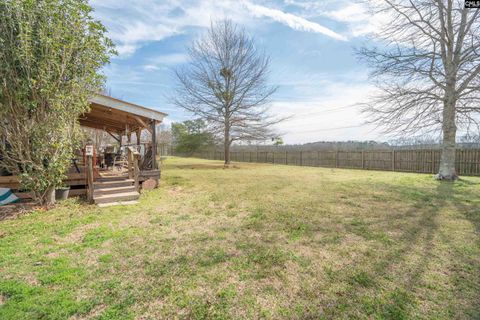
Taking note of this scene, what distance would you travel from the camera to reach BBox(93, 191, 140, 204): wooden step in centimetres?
572

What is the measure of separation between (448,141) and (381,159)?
5.22 m

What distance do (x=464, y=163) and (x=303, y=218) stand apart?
11.3 m

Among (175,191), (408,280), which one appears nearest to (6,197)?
(175,191)

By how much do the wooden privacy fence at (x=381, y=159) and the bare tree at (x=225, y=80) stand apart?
16.0ft

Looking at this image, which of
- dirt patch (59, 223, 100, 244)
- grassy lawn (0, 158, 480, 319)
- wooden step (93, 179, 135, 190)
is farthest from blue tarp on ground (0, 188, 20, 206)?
dirt patch (59, 223, 100, 244)

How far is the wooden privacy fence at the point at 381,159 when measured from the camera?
10.7m

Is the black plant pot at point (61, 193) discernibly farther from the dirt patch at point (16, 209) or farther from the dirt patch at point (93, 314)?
the dirt patch at point (93, 314)

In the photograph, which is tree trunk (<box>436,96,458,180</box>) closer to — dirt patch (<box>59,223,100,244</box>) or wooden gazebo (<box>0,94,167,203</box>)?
wooden gazebo (<box>0,94,167,203</box>)

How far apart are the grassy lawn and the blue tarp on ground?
1.29m

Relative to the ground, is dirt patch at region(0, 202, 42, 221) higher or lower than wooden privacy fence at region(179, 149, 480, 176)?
lower

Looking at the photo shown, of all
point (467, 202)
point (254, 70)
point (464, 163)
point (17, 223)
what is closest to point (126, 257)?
point (17, 223)

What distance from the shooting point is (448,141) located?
898cm

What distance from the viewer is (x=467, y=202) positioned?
18.1 feet

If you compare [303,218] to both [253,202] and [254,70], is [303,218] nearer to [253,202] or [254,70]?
[253,202]
